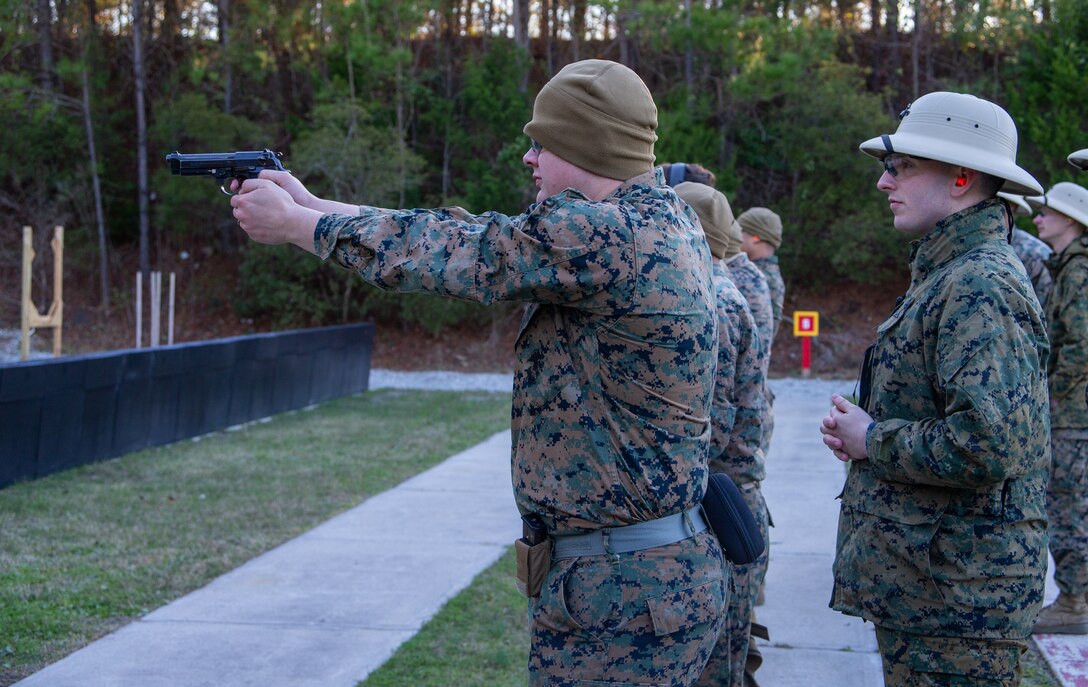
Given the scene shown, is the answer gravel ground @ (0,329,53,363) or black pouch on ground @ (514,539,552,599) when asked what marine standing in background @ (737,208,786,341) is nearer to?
black pouch on ground @ (514,539,552,599)

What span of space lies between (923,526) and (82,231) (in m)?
25.0

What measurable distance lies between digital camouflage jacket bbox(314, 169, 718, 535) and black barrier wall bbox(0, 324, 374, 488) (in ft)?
20.8

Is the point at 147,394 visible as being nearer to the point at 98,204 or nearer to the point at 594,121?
the point at 594,121

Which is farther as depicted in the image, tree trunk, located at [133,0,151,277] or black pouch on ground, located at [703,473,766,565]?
tree trunk, located at [133,0,151,277]

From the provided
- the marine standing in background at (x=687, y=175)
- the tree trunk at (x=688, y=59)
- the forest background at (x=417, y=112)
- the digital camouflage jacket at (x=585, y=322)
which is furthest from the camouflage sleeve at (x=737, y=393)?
the tree trunk at (x=688, y=59)

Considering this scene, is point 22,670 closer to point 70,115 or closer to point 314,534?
point 314,534

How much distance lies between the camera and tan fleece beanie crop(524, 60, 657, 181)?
2369 millimetres

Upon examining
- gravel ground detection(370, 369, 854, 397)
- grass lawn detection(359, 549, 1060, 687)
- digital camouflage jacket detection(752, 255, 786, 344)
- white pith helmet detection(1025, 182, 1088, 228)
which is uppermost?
white pith helmet detection(1025, 182, 1088, 228)

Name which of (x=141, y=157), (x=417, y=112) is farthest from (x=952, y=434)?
(x=141, y=157)

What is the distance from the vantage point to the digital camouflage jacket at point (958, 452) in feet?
7.97

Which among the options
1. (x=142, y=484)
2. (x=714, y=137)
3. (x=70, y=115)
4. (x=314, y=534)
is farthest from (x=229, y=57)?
(x=314, y=534)

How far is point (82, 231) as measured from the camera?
2459 centimetres

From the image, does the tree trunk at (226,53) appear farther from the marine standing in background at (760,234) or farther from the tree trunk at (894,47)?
the marine standing in background at (760,234)

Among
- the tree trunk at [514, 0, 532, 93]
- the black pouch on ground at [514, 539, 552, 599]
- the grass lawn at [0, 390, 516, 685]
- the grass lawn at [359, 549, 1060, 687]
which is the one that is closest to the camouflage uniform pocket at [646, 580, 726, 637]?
the black pouch on ground at [514, 539, 552, 599]
